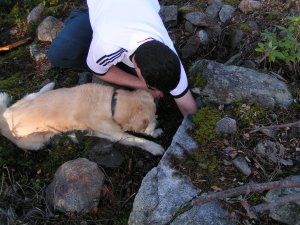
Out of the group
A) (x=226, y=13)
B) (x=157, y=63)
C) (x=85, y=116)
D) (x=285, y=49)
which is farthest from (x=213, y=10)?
(x=157, y=63)

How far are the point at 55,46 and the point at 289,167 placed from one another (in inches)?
110

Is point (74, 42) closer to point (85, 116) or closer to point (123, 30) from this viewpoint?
point (85, 116)

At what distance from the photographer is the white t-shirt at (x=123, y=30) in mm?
3391

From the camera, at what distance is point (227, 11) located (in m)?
4.77

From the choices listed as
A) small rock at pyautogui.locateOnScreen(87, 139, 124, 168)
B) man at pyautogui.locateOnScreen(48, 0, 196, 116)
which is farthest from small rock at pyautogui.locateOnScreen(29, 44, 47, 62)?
small rock at pyautogui.locateOnScreen(87, 139, 124, 168)

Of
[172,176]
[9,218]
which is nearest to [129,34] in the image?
[172,176]

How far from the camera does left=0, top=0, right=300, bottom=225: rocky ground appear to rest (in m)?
3.30

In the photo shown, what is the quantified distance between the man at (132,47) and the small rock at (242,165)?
0.71m

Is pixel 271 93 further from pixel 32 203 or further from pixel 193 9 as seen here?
pixel 32 203

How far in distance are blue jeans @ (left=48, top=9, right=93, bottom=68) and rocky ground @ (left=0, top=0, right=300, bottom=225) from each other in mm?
432

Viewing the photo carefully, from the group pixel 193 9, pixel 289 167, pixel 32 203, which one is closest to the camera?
pixel 289 167

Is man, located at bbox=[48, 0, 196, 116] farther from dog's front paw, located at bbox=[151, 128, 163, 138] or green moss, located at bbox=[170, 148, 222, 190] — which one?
green moss, located at bbox=[170, 148, 222, 190]

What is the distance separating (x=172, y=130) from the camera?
4.14 meters

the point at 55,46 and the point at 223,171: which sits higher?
the point at 55,46
